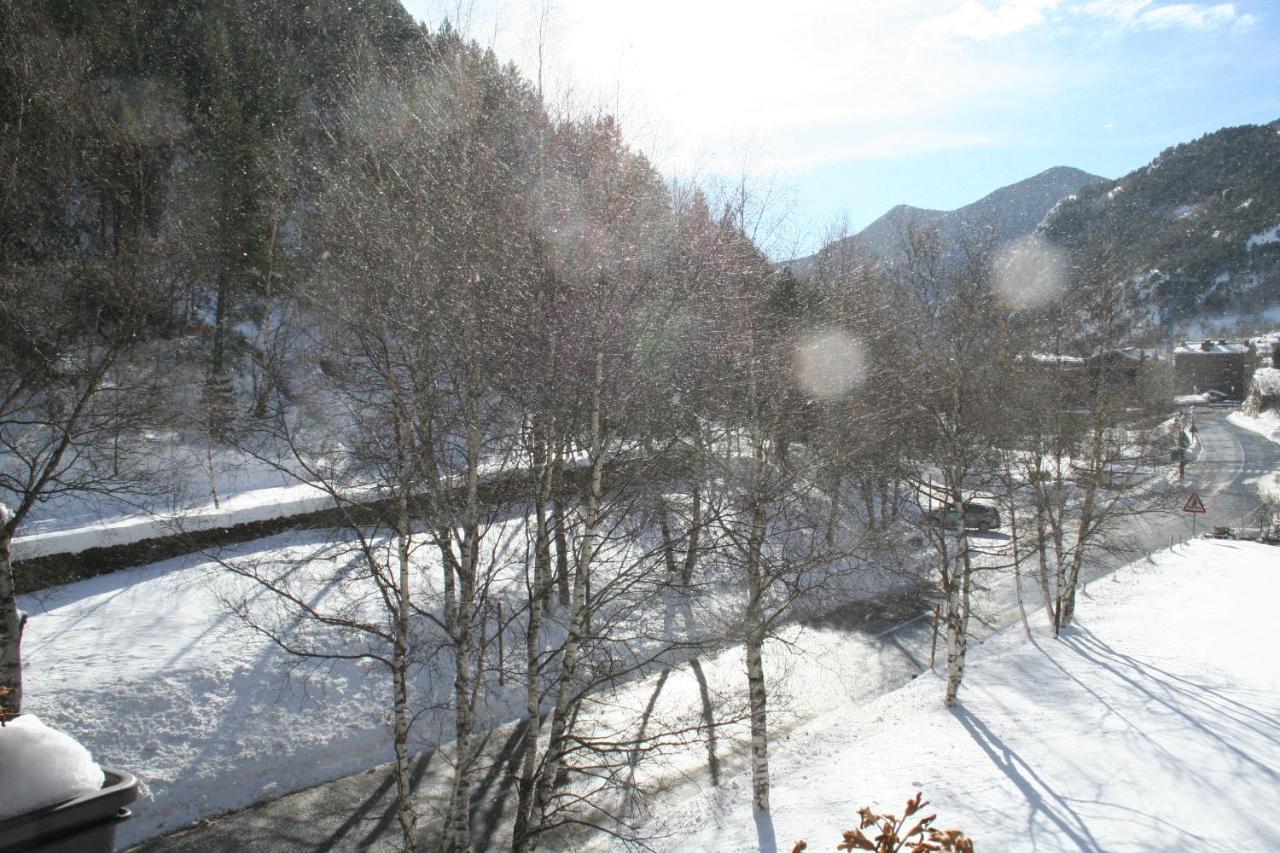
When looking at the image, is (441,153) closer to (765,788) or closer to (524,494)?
(524,494)

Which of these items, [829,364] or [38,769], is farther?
[829,364]

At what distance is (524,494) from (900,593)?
554 inches

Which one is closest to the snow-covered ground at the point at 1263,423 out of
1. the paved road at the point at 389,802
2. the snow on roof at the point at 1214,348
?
the snow on roof at the point at 1214,348

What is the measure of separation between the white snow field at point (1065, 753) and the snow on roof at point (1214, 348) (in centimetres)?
7018

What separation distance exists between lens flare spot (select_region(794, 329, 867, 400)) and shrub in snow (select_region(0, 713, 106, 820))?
899 cm

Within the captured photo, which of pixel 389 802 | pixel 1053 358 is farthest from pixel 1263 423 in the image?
pixel 389 802

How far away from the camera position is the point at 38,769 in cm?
194

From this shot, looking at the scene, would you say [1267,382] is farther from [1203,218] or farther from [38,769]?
[1203,218]

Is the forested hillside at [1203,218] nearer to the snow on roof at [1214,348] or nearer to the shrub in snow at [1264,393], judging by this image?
the snow on roof at [1214,348]

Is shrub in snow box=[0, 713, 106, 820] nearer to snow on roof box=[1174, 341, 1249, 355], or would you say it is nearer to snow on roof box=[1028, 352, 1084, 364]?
snow on roof box=[1028, 352, 1084, 364]

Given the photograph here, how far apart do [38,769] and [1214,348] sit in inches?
3636

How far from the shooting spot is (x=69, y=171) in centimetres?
982

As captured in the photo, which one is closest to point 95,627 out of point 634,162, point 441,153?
point 441,153

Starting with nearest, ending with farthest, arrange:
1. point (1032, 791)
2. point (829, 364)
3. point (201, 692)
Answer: point (1032, 791) < point (201, 692) < point (829, 364)
